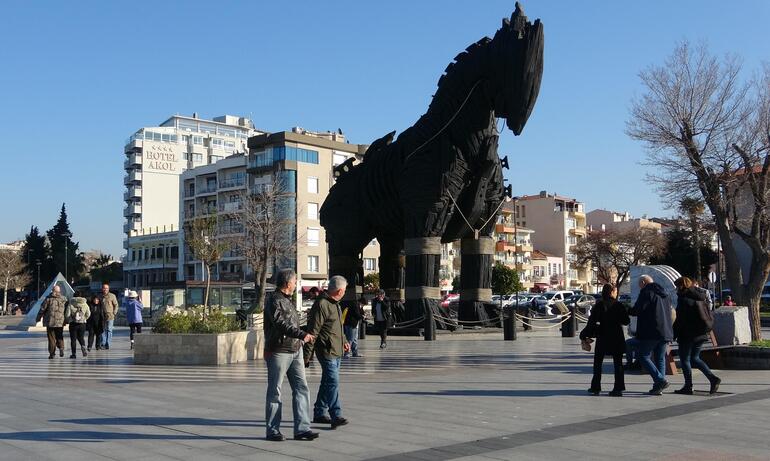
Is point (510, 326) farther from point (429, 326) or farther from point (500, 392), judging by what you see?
point (500, 392)

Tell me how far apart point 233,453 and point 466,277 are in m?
17.3

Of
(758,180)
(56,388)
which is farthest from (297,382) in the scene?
(758,180)

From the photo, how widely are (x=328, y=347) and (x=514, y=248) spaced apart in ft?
288

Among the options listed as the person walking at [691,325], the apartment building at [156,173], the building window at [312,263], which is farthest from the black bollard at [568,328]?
the apartment building at [156,173]

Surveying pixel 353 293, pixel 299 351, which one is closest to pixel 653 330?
pixel 299 351

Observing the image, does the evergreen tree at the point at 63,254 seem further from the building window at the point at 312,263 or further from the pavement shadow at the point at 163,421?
the pavement shadow at the point at 163,421

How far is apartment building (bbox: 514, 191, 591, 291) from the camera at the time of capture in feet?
343

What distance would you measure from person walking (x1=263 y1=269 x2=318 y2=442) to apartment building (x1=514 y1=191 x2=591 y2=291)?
97513 millimetres

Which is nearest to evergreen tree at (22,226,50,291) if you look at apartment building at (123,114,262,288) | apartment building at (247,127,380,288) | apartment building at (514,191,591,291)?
apartment building at (123,114,262,288)

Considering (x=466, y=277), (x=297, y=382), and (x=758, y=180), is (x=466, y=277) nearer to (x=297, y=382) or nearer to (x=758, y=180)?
(x=758, y=180)

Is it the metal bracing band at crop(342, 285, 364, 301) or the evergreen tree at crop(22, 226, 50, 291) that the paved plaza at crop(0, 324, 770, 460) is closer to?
the metal bracing band at crop(342, 285, 364, 301)

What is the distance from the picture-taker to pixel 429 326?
22219mm

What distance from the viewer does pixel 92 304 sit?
20.7m

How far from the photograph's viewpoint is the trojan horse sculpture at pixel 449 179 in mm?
20422
